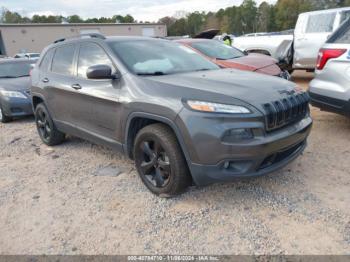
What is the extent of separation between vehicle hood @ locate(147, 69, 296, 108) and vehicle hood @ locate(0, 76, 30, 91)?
523cm

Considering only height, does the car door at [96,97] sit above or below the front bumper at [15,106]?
above

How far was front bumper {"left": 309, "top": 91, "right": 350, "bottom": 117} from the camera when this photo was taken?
14.4 feet

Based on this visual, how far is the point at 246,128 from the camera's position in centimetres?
283

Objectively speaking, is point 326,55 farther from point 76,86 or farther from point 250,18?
point 250,18

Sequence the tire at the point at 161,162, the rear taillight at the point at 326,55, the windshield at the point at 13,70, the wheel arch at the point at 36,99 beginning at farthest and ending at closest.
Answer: the windshield at the point at 13,70, the wheel arch at the point at 36,99, the rear taillight at the point at 326,55, the tire at the point at 161,162

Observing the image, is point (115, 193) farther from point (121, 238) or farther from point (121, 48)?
point (121, 48)

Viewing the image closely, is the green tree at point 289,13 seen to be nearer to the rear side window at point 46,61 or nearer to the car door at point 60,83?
the rear side window at point 46,61

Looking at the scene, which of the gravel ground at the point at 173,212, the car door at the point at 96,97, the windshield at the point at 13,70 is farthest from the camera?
the windshield at the point at 13,70

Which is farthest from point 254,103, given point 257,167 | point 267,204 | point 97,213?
point 97,213

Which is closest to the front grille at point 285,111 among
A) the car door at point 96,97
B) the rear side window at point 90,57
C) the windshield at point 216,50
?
the car door at point 96,97

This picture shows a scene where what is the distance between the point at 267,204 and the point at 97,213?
1692 millimetres

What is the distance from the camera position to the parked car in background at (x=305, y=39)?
28.8 feet

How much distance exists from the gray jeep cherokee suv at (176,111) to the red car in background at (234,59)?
269 cm

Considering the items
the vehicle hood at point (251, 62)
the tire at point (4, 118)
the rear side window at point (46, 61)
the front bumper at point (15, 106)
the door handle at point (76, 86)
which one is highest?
the rear side window at point (46, 61)
